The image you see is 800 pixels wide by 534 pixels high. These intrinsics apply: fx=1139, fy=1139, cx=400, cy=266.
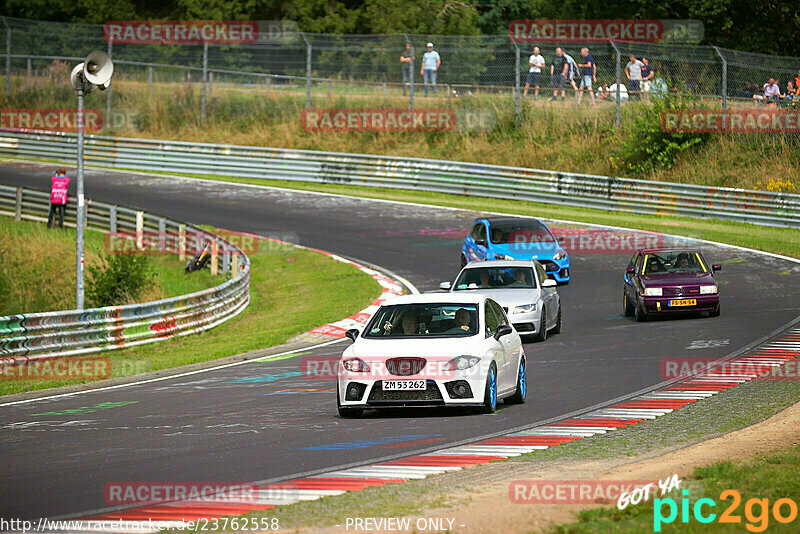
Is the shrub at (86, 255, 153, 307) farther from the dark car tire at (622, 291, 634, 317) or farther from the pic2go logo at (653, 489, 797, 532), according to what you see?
the pic2go logo at (653, 489, 797, 532)

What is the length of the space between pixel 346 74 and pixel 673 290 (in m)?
24.3

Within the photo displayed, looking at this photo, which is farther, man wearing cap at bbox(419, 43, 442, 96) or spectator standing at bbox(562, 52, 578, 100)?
man wearing cap at bbox(419, 43, 442, 96)

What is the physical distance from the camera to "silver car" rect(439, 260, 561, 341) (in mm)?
18984

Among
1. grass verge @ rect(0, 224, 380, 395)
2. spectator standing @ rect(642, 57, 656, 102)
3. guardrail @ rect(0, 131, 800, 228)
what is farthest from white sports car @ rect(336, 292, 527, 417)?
spectator standing @ rect(642, 57, 656, 102)

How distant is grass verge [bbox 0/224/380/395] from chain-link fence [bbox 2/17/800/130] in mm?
12214

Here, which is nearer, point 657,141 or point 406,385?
point 406,385

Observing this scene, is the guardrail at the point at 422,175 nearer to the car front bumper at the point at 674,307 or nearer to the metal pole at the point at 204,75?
the metal pole at the point at 204,75

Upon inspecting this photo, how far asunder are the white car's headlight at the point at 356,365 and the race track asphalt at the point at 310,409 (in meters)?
0.55

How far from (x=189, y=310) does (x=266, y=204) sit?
15981mm

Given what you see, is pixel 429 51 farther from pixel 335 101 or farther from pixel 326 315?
pixel 326 315

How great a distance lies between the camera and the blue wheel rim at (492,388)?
485 inches

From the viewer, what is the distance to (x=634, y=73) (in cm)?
3828

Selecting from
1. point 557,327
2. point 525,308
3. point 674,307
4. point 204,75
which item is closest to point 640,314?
point 674,307

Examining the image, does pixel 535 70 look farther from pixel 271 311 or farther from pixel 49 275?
pixel 49 275
